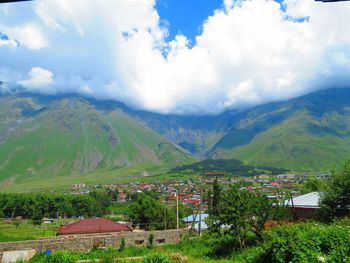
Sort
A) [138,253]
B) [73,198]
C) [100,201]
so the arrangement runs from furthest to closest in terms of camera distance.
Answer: [100,201], [73,198], [138,253]

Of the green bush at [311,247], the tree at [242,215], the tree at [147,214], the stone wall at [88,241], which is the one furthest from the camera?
the tree at [147,214]

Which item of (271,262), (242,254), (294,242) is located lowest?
(242,254)

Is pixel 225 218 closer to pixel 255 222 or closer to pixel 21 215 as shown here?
pixel 255 222

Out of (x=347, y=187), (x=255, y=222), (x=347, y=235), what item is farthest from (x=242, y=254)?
(x=347, y=187)

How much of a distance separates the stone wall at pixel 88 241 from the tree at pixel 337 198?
1611 cm

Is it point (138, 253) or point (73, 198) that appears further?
point (73, 198)

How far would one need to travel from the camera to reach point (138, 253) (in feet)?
87.0

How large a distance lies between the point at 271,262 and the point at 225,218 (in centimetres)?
985

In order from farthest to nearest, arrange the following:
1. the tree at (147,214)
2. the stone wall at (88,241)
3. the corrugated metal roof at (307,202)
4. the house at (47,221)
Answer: the house at (47,221), the tree at (147,214), the corrugated metal roof at (307,202), the stone wall at (88,241)

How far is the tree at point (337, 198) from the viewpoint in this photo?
28.1 meters

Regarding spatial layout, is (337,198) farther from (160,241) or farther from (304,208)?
(160,241)

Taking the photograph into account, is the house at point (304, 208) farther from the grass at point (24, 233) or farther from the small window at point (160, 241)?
the grass at point (24, 233)

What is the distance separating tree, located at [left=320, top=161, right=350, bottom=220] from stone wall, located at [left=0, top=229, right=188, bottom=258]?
52.9ft

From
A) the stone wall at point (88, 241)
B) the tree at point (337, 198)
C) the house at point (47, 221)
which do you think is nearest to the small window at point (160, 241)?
the stone wall at point (88, 241)
